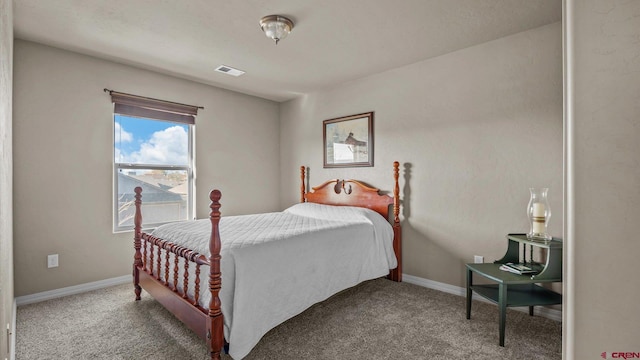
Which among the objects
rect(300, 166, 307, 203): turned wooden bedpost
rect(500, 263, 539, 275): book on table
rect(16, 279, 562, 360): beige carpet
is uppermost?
rect(300, 166, 307, 203): turned wooden bedpost

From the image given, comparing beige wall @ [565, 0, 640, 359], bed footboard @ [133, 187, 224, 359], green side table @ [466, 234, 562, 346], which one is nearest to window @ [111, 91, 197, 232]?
bed footboard @ [133, 187, 224, 359]

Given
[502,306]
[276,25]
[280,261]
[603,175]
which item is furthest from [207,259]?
[502,306]

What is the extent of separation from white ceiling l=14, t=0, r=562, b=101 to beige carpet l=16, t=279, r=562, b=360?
2.40 meters

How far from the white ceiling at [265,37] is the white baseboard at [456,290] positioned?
238 centimetres

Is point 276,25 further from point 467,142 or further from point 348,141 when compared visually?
point 467,142

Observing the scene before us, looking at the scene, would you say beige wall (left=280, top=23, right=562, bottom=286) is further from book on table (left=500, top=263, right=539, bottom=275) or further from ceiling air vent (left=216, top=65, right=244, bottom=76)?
ceiling air vent (left=216, top=65, right=244, bottom=76)

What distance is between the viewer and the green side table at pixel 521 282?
6.86ft

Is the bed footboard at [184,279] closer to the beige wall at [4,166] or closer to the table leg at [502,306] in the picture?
the beige wall at [4,166]

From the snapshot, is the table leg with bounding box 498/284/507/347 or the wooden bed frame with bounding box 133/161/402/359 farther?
the table leg with bounding box 498/284/507/347

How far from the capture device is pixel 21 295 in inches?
106

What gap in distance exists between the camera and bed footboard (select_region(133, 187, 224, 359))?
5.85 feet

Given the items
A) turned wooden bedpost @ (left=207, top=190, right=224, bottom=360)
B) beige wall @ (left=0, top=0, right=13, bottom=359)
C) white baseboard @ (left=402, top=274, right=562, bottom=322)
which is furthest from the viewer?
white baseboard @ (left=402, top=274, right=562, bottom=322)

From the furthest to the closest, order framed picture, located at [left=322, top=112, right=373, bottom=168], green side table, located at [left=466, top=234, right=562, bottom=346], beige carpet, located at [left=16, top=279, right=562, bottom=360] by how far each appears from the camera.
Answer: framed picture, located at [left=322, top=112, right=373, bottom=168], green side table, located at [left=466, top=234, right=562, bottom=346], beige carpet, located at [left=16, top=279, right=562, bottom=360]

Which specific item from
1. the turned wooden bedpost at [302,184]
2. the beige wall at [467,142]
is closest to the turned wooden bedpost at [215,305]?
the beige wall at [467,142]
